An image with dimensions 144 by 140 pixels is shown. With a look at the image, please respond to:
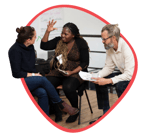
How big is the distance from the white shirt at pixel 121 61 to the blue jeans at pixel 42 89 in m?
Result: 0.54

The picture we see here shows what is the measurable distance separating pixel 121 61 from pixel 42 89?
83 centimetres

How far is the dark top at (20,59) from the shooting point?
2.29 m

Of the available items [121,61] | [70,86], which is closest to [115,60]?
[121,61]

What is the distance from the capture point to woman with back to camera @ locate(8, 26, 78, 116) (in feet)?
7.54

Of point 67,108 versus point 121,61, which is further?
point 67,108

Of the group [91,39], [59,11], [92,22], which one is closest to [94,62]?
[91,39]

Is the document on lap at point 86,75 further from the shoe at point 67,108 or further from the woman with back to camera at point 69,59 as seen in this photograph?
the shoe at point 67,108

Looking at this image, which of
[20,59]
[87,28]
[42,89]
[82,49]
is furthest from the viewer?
[87,28]

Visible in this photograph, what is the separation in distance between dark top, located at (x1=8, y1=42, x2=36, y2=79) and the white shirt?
741mm

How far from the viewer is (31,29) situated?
2375 millimetres

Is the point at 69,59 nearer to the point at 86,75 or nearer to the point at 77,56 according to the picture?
the point at 77,56

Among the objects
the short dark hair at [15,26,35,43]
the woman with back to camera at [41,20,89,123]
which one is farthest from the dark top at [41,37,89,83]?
the short dark hair at [15,26,35,43]

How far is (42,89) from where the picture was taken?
8.32 feet

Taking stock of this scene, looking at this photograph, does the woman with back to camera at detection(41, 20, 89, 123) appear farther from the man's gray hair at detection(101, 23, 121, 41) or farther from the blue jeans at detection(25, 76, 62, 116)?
the man's gray hair at detection(101, 23, 121, 41)
